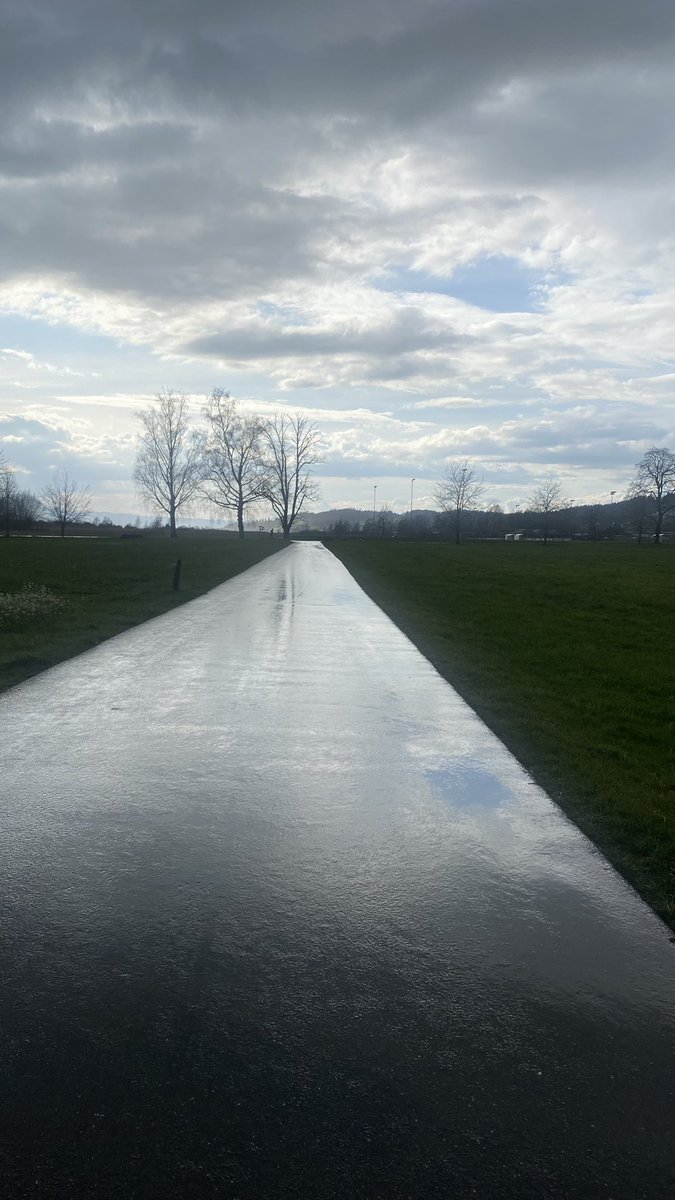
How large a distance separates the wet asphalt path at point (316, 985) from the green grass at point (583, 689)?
34 cm

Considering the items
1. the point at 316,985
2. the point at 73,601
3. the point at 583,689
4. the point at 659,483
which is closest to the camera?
the point at 316,985

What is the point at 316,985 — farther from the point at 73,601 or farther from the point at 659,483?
the point at 659,483

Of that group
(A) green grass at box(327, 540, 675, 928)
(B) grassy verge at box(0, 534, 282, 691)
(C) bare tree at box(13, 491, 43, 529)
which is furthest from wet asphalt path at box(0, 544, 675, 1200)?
(C) bare tree at box(13, 491, 43, 529)

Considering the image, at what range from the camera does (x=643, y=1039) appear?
10.1ft

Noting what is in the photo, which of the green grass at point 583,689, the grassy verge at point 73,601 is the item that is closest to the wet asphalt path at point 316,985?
the green grass at point 583,689

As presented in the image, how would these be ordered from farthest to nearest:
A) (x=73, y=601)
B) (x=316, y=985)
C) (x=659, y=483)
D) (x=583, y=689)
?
(x=659, y=483) < (x=73, y=601) < (x=583, y=689) < (x=316, y=985)

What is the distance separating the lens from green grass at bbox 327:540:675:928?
18.2 feet

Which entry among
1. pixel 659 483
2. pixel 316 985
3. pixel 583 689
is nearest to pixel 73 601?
pixel 583 689

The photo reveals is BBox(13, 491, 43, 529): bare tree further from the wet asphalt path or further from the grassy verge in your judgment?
the wet asphalt path

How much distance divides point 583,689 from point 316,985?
819 centimetres

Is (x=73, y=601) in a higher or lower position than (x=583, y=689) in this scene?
higher

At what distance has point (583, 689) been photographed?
35.6 ft

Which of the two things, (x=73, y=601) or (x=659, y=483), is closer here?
(x=73, y=601)

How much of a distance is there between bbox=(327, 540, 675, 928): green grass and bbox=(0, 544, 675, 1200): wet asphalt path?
0.34 m
